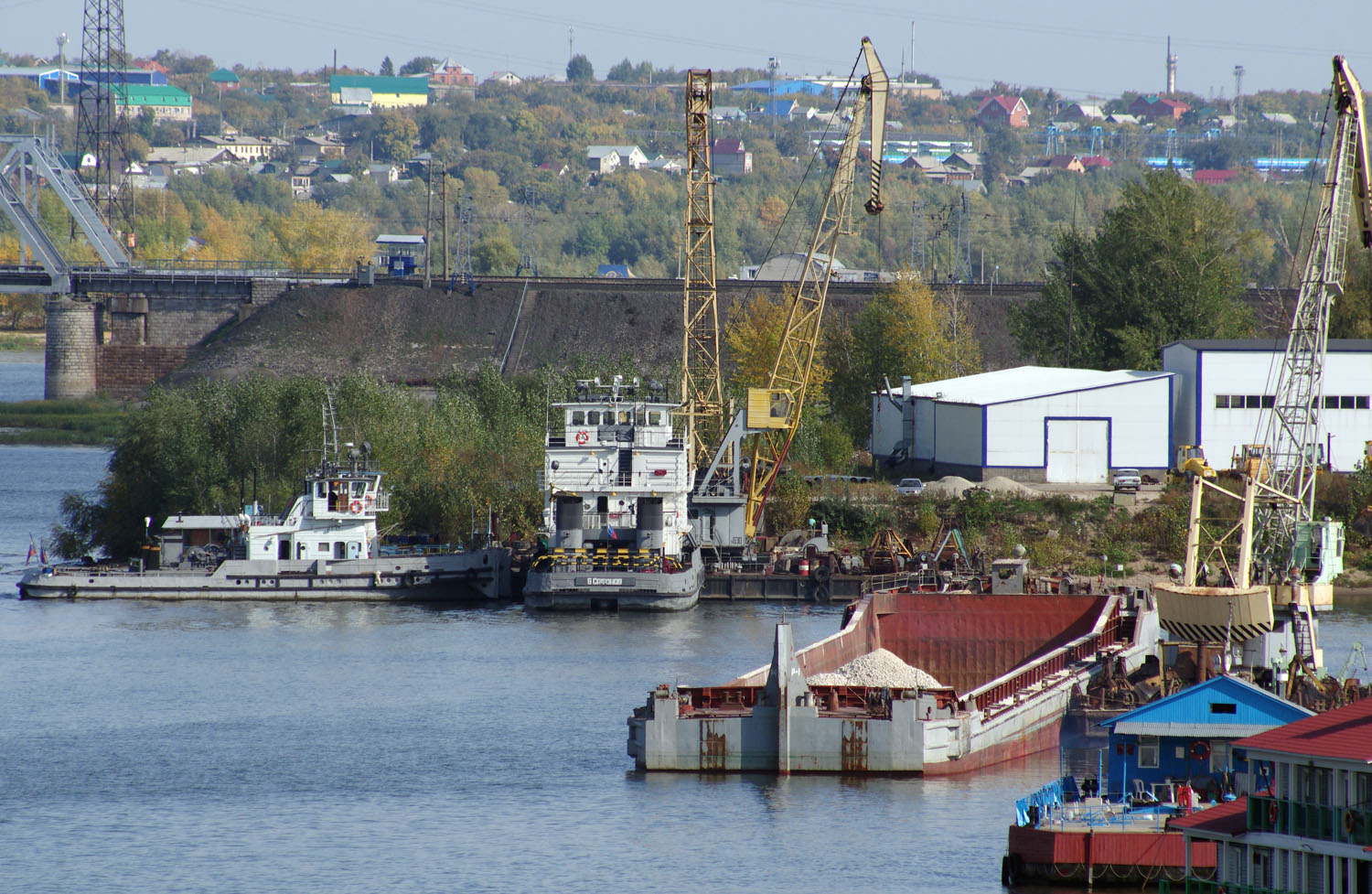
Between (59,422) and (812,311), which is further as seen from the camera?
(59,422)

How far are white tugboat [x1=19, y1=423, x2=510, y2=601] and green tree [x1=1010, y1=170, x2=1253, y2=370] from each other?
35.9 metres

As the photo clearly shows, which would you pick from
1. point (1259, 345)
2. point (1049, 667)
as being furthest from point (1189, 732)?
point (1259, 345)

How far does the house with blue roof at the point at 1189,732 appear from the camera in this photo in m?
29.2

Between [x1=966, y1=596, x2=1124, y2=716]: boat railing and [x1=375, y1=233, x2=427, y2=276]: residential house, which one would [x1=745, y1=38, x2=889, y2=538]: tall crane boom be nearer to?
[x1=966, y1=596, x2=1124, y2=716]: boat railing

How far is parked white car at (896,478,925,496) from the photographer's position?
65312 millimetres

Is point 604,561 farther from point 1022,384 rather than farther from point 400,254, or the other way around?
point 400,254

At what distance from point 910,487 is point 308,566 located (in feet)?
70.5

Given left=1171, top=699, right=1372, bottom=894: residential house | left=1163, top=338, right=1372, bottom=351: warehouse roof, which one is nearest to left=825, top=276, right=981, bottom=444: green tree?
left=1163, top=338, right=1372, bottom=351: warehouse roof

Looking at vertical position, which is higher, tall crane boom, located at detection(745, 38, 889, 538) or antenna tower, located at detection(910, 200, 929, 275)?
antenna tower, located at detection(910, 200, 929, 275)

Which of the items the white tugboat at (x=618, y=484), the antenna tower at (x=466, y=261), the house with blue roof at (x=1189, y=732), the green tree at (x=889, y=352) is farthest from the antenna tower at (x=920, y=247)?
the house with blue roof at (x=1189, y=732)

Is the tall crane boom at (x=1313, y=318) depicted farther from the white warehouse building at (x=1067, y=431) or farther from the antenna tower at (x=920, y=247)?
the antenna tower at (x=920, y=247)

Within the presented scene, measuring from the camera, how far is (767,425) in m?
63.0

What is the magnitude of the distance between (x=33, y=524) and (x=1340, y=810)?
188 feet

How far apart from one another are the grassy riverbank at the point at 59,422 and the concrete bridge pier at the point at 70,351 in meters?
2.62
